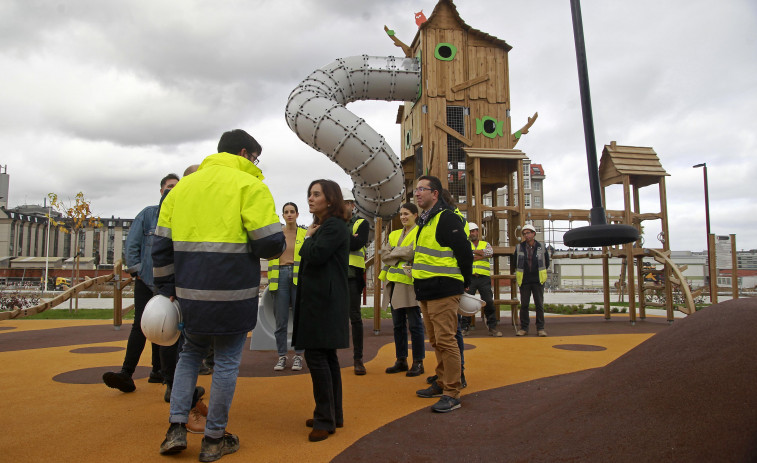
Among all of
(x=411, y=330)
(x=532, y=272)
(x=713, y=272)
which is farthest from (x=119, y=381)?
(x=713, y=272)

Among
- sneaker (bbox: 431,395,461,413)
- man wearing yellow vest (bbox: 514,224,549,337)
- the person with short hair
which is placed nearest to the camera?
sneaker (bbox: 431,395,461,413)

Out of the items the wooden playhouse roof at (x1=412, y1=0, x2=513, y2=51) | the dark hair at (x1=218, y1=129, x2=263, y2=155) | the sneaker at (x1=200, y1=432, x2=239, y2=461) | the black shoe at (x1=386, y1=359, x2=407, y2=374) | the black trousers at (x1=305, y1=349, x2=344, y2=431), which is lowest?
the black shoe at (x1=386, y1=359, x2=407, y2=374)

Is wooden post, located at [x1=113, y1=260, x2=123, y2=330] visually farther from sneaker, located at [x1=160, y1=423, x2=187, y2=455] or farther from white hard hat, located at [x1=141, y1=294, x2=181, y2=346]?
sneaker, located at [x1=160, y1=423, x2=187, y2=455]

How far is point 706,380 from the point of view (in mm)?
2344

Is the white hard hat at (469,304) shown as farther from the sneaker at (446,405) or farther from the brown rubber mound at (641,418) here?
the brown rubber mound at (641,418)

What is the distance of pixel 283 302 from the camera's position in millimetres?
5586

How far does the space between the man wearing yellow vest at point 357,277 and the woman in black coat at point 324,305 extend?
1589 mm

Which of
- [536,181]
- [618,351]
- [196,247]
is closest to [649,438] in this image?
[196,247]

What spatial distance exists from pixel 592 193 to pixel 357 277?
14.2 feet

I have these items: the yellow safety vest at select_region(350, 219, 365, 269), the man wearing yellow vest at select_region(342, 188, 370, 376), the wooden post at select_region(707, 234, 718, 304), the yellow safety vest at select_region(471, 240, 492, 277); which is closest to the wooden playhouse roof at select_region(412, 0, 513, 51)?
the yellow safety vest at select_region(471, 240, 492, 277)

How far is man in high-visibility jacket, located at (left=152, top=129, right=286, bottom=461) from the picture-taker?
2836 millimetres

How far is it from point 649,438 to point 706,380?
41cm

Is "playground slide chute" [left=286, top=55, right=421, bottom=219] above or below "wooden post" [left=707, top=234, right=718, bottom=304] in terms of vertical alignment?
above

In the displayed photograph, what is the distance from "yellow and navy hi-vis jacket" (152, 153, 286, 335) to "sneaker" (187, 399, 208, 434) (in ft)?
2.41
